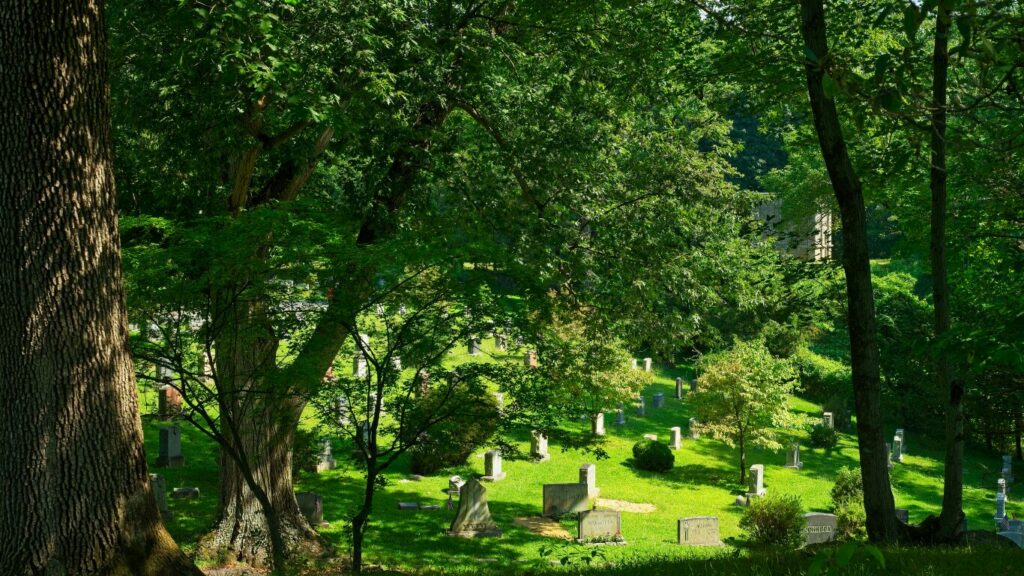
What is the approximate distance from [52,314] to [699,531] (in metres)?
13.7

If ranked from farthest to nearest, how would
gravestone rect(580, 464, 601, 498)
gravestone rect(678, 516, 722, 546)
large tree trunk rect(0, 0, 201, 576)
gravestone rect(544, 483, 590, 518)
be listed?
gravestone rect(580, 464, 601, 498) < gravestone rect(544, 483, 590, 518) < gravestone rect(678, 516, 722, 546) < large tree trunk rect(0, 0, 201, 576)

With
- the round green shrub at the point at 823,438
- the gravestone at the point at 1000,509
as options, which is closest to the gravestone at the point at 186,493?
the gravestone at the point at 1000,509

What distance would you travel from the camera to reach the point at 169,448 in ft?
62.8

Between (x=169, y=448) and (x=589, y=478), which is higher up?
(x=169, y=448)

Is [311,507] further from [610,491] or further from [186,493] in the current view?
[610,491]

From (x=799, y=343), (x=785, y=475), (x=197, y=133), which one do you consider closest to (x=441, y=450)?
(x=197, y=133)

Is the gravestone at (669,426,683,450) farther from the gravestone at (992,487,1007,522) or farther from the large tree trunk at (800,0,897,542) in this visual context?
the large tree trunk at (800,0,897,542)

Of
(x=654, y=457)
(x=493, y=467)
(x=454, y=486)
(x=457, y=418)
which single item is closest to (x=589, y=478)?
(x=493, y=467)

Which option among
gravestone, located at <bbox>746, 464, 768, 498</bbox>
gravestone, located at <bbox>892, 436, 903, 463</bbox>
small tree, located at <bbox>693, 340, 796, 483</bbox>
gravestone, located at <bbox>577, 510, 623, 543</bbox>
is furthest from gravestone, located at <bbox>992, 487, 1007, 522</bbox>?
gravestone, located at <bbox>577, 510, 623, 543</bbox>

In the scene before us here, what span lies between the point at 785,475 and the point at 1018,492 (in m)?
7.07

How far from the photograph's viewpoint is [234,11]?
29.5ft

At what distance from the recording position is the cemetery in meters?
6.24

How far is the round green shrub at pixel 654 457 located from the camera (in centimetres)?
2419

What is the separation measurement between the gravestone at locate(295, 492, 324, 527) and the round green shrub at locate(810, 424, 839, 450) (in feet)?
61.7
